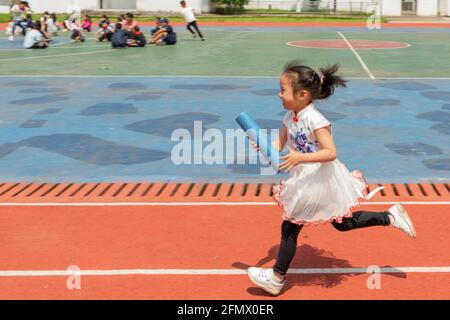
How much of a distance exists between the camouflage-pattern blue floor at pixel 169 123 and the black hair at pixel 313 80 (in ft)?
11.9

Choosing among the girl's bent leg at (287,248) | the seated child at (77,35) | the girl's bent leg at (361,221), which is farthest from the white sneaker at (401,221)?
the seated child at (77,35)

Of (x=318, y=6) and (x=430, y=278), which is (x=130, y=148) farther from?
(x=318, y=6)

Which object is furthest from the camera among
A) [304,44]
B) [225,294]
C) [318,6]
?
[318,6]

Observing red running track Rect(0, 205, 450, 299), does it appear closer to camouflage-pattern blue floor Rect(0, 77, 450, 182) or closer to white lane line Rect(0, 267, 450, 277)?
white lane line Rect(0, 267, 450, 277)

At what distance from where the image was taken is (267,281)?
5.34m

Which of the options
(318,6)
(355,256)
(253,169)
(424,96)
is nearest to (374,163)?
(253,169)

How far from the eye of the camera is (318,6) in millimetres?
64250

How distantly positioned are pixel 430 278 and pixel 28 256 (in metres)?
3.78

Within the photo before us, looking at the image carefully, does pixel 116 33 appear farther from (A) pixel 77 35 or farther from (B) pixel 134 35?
(A) pixel 77 35

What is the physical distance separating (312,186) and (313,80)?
87 centimetres

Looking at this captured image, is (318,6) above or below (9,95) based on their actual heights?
above

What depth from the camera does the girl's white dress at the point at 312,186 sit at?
17.3ft

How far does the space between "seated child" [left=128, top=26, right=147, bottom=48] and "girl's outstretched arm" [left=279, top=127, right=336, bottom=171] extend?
21.9 metres

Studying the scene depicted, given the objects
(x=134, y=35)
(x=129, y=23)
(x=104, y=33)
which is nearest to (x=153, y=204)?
(x=134, y=35)
